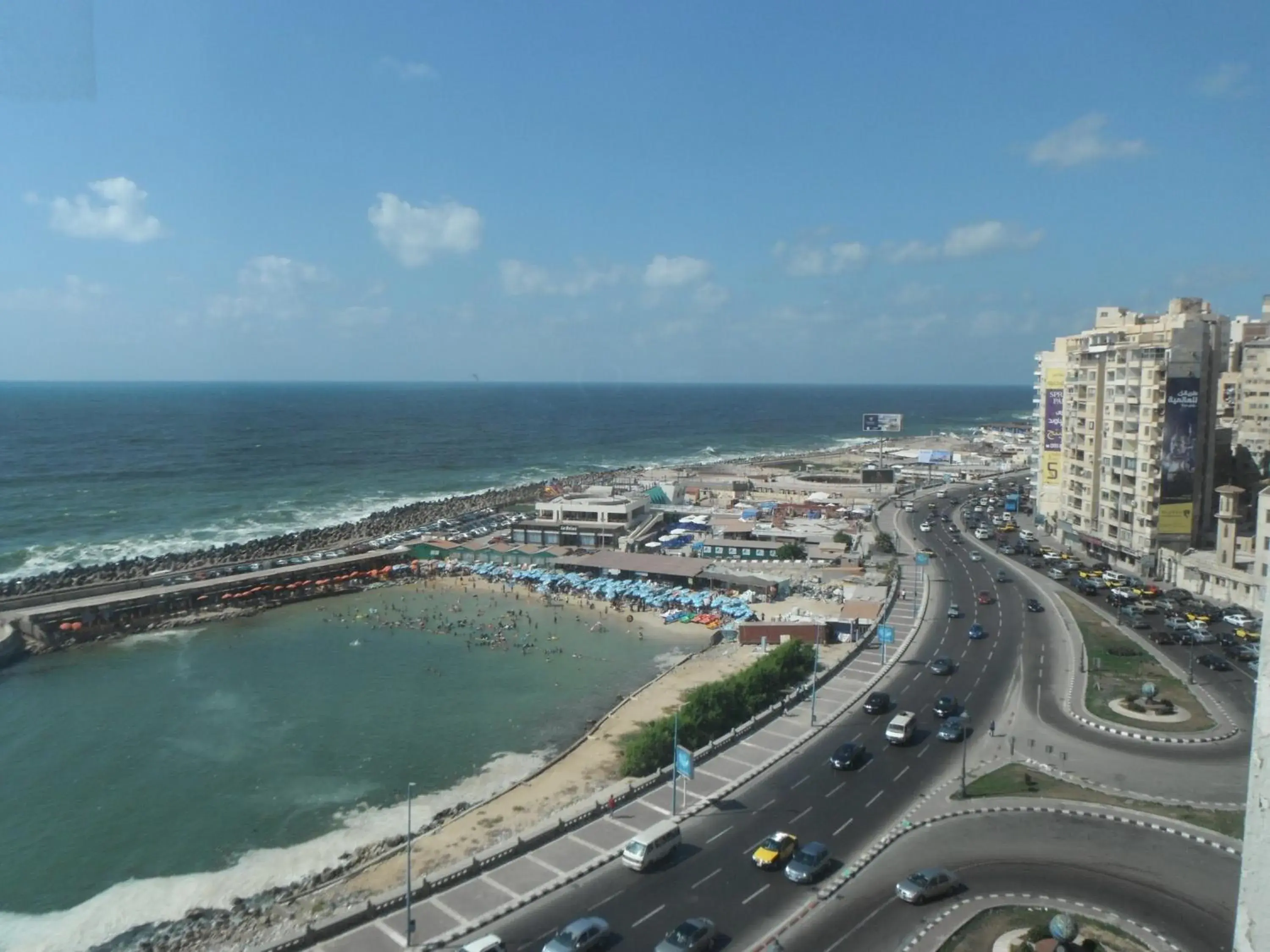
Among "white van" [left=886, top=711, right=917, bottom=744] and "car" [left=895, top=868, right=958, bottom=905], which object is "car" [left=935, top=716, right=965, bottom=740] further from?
"car" [left=895, top=868, right=958, bottom=905]

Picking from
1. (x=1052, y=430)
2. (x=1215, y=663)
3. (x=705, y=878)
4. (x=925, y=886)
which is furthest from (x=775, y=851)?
(x=1052, y=430)

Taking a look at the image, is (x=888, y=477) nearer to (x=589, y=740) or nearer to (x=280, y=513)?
(x=280, y=513)

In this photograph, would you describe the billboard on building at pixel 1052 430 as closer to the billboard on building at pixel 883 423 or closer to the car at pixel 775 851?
the billboard on building at pixel 883 423

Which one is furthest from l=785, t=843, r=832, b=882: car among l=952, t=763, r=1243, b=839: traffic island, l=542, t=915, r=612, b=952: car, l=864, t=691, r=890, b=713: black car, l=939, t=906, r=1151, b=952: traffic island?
l=864, t=691, r=890, b=713: black car

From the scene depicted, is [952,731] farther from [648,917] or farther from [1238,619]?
[1238,619]

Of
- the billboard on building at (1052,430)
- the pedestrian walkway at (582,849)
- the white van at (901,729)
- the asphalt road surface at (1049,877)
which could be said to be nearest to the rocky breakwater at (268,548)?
the pedestrian walkway at (582,849)

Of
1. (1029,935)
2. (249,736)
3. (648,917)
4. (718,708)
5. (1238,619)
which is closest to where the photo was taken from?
(1029,935)
